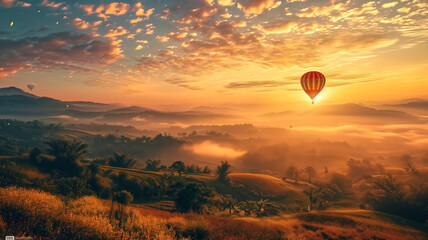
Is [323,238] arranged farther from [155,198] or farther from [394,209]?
[394,209]

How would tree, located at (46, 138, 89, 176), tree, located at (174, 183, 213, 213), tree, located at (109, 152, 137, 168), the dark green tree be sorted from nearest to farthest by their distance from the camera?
tree, located at (174, 183, 213, 213) < the dark green tree < tree, located at (46, 138, 89, 176) < tree, located at (109, 152, 137, 168)

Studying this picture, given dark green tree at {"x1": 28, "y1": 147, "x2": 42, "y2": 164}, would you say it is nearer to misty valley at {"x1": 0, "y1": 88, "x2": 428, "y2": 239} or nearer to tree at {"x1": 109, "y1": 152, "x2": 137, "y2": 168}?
misty valley at {"x1": 0, "y1": 88, "x2": 428, "y2": 239}

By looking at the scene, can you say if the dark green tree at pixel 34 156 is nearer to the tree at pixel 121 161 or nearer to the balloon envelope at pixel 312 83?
the tree at pixel 121 161

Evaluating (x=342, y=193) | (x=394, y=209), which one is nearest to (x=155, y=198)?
(x=394, y=209)

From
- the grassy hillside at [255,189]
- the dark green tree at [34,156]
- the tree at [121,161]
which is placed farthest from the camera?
the tree at [121,161]

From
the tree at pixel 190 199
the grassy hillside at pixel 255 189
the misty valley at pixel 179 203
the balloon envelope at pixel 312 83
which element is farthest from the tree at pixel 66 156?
the balloon envelope at pixel 312 83

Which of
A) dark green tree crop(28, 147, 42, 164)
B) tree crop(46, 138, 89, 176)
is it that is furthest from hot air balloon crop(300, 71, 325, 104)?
dark green tree crop(28, 147, 42, 164)

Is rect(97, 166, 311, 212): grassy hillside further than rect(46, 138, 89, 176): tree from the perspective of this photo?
Yes
